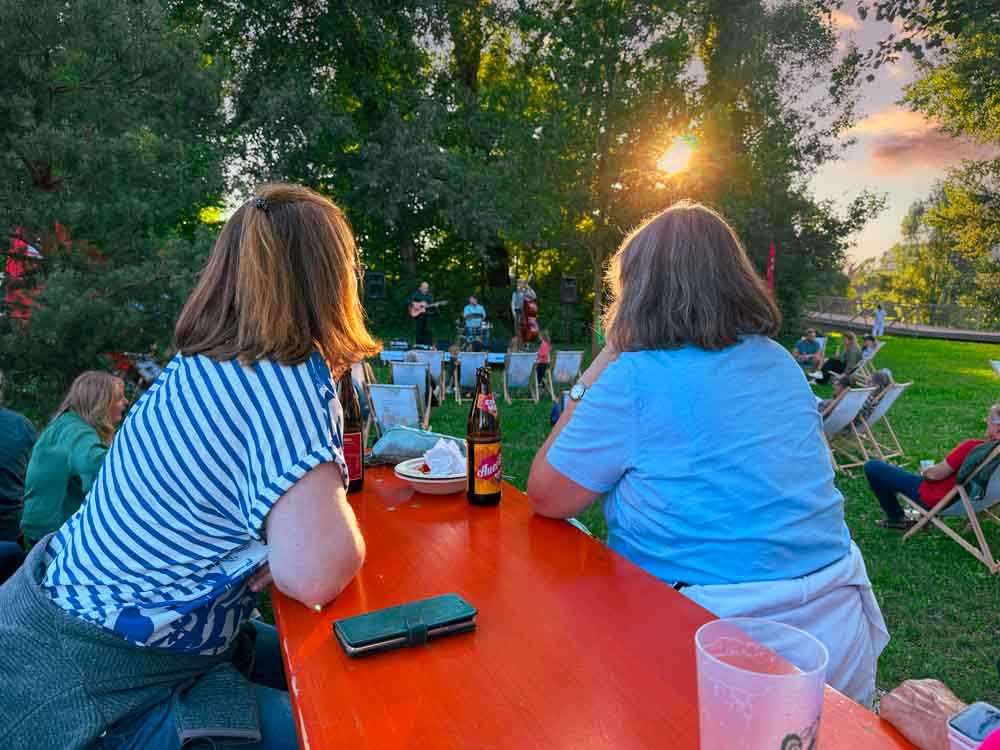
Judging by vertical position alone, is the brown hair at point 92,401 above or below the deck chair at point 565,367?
above

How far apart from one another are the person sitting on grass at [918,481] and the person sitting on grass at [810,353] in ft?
33.1

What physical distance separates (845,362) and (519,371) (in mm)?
7135

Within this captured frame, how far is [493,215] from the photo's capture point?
58.5ft

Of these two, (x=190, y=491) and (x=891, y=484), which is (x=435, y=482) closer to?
(x=190, y=491)

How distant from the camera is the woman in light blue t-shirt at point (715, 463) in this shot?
5.30 feet

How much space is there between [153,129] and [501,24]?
58.3 feet

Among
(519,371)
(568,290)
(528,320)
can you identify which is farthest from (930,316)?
(519,371)

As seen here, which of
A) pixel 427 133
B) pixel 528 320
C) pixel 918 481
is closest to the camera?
pixel 918 481

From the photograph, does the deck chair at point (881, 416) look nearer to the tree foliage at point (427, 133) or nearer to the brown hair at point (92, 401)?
the tree foliage at point (427, 133)

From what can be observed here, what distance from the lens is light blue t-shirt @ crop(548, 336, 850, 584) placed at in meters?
1.62

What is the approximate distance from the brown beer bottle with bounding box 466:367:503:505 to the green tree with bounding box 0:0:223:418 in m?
3.66

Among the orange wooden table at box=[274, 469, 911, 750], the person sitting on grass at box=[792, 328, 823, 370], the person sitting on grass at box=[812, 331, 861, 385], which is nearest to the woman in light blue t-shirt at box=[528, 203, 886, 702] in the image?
the orange wooden table at box=[274, 469, 911, 750]

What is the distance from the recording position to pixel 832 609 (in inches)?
64.8

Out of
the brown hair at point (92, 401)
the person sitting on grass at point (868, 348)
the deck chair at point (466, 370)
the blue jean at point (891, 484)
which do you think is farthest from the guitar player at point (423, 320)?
the brown hair at point (92, 401)
